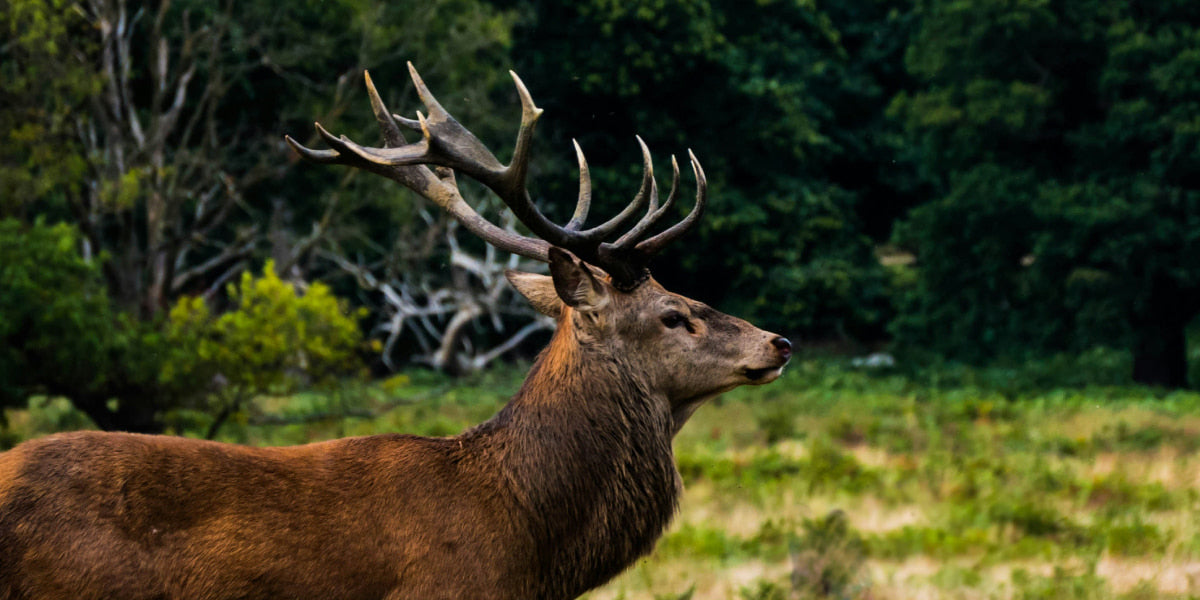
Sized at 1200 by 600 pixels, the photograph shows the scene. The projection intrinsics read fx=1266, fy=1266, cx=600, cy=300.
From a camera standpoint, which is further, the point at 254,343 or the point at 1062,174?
the point at 1062,174

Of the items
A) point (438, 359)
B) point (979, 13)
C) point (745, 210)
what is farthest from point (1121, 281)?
point (438, 359)

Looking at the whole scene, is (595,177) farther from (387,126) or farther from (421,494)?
(421,494)

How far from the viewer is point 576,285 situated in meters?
5.02

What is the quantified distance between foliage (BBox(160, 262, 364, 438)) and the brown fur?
795cm

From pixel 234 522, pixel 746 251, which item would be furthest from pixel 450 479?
pixel 746 251

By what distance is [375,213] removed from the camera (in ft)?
79.6

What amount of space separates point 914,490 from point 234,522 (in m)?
8.50

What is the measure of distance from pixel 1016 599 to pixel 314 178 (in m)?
16.4

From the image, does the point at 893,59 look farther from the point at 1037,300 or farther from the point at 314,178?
the point at 314,178

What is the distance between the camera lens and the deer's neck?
464 centimetres

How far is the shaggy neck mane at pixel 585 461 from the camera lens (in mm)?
4637

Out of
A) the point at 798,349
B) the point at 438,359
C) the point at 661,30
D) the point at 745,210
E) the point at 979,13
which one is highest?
the point at 979,13

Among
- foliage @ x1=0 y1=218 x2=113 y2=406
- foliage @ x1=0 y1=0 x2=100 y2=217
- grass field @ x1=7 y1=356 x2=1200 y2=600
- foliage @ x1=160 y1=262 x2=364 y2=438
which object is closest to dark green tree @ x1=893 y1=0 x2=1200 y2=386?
grass field @ x1=7 y1=356 x2=1200 y2=600

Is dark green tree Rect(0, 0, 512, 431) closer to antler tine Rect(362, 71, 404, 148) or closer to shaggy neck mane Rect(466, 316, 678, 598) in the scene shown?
antler tine Rect(362, 71, 404, 148)
